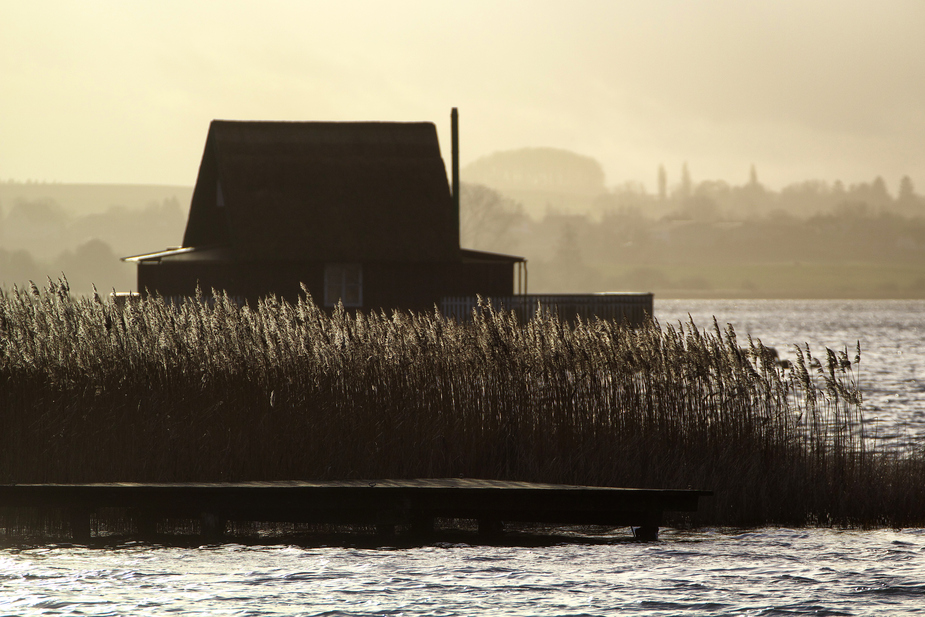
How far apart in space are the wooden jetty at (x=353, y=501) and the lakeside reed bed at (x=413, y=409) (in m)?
0.95

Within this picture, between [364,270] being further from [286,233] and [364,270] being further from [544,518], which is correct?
[544,518]

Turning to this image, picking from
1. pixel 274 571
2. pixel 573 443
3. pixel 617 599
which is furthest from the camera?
pixel 573 443

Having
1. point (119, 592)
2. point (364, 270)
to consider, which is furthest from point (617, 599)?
point (364, 270)

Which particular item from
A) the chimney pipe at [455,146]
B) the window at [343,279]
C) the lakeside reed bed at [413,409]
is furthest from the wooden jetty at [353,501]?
the chimney pipe at [455,146]

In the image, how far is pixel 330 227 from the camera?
110ft

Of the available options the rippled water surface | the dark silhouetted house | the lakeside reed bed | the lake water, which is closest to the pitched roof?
the dark silhouetted house

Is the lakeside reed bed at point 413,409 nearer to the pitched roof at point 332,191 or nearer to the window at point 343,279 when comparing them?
the pitched roof at point 332,191

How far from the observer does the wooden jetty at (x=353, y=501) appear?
28.8 feet

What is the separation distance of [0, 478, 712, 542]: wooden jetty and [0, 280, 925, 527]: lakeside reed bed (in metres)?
0.95

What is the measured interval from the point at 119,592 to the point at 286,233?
26.2 meters

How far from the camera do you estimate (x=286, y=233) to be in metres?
33.2

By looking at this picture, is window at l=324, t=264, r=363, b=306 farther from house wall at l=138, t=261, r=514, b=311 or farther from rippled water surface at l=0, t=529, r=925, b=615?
rippled water surface at l=0, t=529, r=925, b=615

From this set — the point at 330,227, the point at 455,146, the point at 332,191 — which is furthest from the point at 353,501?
the point at 455,146

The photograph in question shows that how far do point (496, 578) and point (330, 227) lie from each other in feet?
86.4
